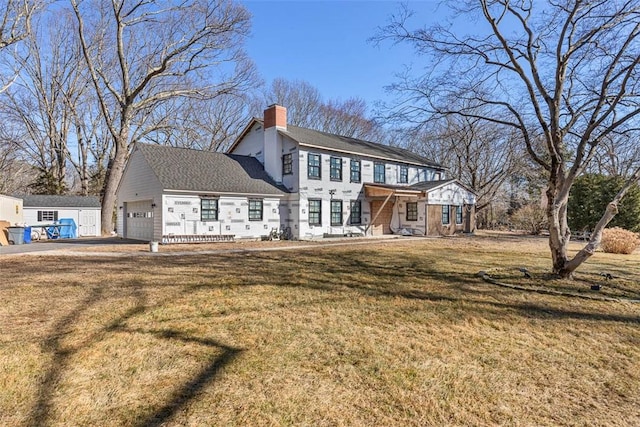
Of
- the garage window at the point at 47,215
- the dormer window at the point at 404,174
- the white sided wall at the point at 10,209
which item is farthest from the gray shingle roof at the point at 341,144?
the garage window at the point at 47,215

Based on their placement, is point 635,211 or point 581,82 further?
point 635,211

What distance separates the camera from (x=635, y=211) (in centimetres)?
1989

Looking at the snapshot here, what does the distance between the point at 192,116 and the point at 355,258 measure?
2697 centimetres

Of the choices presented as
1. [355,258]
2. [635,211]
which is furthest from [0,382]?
[635,211]

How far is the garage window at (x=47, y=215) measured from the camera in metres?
22.8

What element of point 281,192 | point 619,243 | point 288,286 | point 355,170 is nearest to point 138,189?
point 281,192

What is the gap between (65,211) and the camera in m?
23.6

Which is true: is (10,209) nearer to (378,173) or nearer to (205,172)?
(205,172)

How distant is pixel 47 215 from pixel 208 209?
45.0 feet

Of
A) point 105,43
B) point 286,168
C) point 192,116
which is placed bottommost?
point 286,168

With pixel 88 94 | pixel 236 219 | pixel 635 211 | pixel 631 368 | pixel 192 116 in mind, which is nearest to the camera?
pixel 631 368

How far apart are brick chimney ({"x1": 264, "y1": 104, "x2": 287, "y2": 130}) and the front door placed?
7.77 m

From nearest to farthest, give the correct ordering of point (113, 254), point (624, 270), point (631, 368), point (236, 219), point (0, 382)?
point (0, 382)
point (631, 368)
point (624, 270)
point (113, 254)
point (236, 219)

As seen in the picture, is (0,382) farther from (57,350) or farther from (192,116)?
(192,116)
